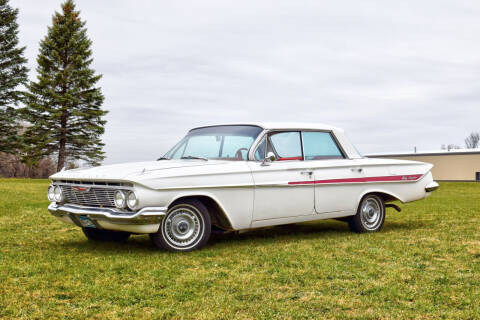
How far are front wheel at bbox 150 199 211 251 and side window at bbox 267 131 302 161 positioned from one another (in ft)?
4.63

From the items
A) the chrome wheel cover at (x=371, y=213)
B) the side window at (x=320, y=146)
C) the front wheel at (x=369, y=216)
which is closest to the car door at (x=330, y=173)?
the side window at (x=320, y=146)

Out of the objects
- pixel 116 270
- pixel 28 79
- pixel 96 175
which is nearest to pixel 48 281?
pixel 116 270

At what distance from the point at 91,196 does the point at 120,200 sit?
587mm

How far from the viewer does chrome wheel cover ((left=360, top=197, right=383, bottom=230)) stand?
Answer: 8.34 metres

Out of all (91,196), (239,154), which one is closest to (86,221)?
(91,196)

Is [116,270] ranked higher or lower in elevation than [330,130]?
lower

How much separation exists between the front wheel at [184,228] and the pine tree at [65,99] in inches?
1539

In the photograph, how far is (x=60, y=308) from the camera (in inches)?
164

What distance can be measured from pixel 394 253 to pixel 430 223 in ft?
12.3

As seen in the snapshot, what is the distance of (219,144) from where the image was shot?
7293 millimetres

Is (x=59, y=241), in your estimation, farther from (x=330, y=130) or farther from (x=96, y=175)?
(x=330, y=130)

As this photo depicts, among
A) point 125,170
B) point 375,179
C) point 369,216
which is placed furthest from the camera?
point 369,216

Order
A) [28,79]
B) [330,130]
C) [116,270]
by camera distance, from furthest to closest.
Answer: [28,79]
[330,130]
[116,270]

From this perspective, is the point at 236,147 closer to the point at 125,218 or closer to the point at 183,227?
the point at 183,227
